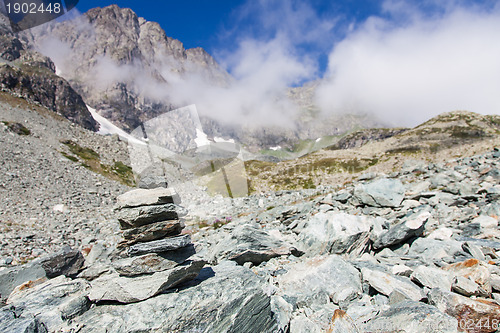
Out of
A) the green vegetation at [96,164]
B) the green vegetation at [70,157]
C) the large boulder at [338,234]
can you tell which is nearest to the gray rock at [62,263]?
the large boulder at [338,234]

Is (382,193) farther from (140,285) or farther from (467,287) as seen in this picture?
(140,285)

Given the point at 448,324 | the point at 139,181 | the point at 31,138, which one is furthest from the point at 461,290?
the point at 31,138

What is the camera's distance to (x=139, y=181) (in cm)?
614

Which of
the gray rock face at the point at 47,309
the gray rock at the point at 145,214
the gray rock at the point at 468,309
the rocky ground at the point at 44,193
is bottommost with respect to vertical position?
the gray rock at the point at 468,309

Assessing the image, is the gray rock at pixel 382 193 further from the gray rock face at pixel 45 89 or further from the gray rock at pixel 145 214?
the gray rock face at pixel 45 89

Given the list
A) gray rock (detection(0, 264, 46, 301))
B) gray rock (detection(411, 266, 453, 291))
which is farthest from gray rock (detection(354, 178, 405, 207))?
gray rock (detection(0, 264, 46, 301))

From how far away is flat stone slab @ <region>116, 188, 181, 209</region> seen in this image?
5637 mm

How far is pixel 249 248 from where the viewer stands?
9812 millimetres

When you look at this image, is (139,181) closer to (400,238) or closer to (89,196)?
(400,238)

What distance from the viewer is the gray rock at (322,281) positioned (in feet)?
21.7

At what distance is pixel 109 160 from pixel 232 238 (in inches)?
2679

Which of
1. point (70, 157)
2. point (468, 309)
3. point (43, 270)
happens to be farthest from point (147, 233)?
point (70, 157)

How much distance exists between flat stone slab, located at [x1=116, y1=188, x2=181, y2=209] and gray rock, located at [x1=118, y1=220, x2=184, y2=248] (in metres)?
0.52

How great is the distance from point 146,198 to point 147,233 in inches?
32.4
